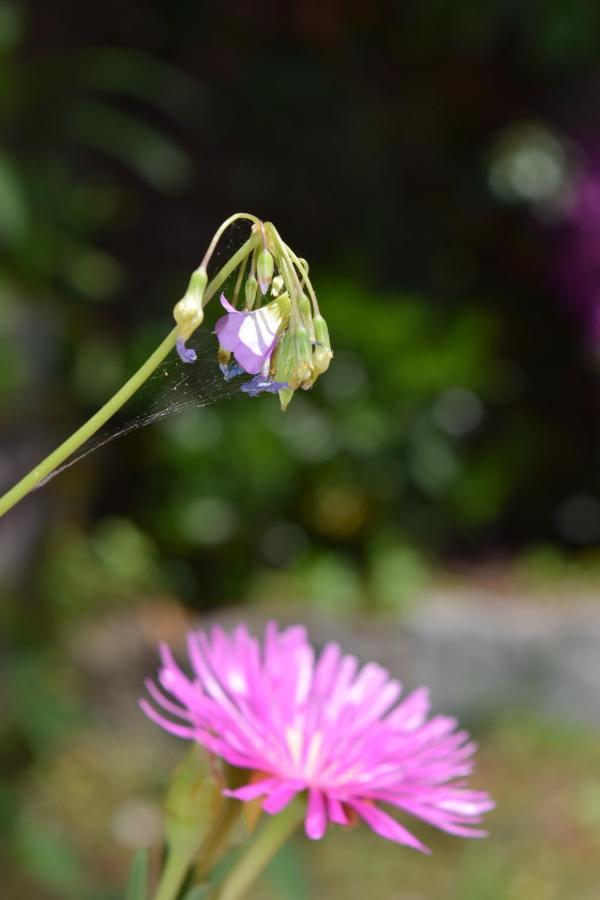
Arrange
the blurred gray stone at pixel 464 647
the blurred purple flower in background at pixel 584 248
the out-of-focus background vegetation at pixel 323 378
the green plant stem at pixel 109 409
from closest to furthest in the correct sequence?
1. the green plant stem at pixel 109 409
2. the out-of-focus background vegetation at pixel 323 378
3. the blurred gray stone at pixel 464 647
4. the blurred purple flower in background at pixel 584 248

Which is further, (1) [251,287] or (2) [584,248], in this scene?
(2) [584,248]

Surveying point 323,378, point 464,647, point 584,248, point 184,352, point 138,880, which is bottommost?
point 138,880

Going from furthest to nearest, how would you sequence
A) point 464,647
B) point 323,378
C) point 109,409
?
point 323,378
point 464,647
point 109,409

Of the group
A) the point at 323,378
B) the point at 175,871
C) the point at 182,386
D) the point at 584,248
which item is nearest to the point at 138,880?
the point at 175,871

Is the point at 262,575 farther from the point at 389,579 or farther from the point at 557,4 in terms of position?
the point at 557,4

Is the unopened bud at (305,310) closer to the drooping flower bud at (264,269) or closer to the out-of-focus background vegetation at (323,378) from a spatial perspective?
the drooping flower bud at (264,269)

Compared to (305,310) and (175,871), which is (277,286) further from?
(175,871)

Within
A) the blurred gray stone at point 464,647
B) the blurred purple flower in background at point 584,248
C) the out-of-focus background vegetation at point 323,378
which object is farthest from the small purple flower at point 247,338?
the blurred purple flower in background at point 584,248
